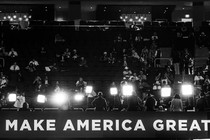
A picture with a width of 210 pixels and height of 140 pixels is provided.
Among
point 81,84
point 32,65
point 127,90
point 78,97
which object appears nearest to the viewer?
point 127,90

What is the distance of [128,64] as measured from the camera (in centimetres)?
2659

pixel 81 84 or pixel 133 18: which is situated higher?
pixel 133 18

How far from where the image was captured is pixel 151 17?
3856 cm

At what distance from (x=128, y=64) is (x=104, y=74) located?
1549 mm

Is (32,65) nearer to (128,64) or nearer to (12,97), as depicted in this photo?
(128,64)

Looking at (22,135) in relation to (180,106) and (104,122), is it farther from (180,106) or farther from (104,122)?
(180,106)

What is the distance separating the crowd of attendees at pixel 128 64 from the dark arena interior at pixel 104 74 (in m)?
0.05

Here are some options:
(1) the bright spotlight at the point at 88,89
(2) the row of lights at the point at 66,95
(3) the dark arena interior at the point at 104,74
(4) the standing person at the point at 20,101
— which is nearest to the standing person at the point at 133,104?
(3) the dark arena interior at the point at 104,74

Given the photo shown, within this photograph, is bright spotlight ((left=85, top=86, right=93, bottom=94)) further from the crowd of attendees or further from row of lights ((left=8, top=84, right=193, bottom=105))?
row of lights ((left=8, top=84, right=193, bottom=105))

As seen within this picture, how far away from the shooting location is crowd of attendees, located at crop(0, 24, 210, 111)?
22422 millimetres

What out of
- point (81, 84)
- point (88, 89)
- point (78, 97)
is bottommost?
point (78, 97)

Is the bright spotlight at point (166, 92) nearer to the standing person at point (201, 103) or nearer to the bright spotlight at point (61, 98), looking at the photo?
the standing person at point (201, 103)

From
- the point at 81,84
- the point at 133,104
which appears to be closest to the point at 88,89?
the point at 81,84

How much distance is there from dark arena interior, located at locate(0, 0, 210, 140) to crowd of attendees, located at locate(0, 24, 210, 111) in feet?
0.17
